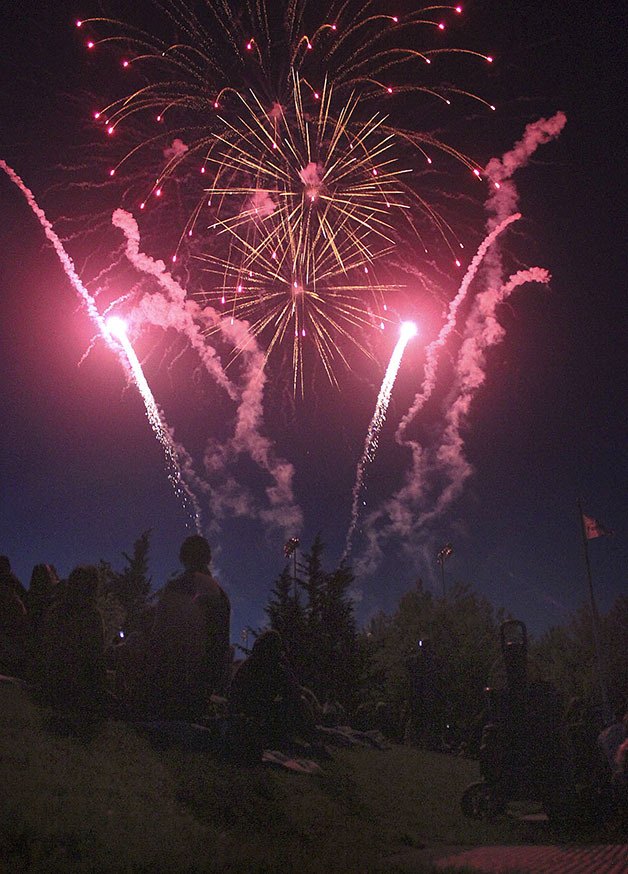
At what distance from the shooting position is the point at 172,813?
227 inches

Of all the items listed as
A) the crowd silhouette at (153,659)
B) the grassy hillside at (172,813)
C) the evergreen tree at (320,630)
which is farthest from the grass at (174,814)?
the evergreen tree at (320,630)

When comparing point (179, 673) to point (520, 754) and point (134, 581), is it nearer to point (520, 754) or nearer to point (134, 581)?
point (520, 754)

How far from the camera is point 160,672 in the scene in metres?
8.24

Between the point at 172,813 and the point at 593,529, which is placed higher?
the point at 593,529

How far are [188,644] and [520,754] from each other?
5.90 metres

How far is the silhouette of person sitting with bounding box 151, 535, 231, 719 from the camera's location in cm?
823

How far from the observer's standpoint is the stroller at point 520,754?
10172mm

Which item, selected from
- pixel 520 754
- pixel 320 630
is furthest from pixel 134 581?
pixel 520 754

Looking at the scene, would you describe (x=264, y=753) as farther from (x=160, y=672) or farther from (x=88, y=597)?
(x=88, y=597)

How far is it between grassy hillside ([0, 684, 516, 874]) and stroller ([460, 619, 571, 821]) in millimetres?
1026

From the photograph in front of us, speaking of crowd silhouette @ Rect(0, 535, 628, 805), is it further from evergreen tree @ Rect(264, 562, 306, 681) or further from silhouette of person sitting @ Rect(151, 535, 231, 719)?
evergreen tree @ Rect(264, 562, 306, 681)

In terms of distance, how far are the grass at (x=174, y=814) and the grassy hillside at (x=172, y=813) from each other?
13 mm

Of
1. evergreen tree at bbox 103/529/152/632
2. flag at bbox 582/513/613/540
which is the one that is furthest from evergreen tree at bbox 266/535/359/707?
evergreen tree at bbox 103/529/152/632

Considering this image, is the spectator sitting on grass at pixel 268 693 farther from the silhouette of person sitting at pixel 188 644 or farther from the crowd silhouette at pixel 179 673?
the silhouette of person sitting at pixel 188 644
